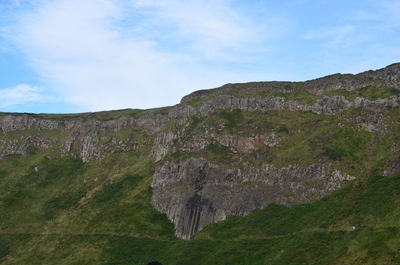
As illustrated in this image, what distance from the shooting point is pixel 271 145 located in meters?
146

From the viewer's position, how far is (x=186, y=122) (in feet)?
579

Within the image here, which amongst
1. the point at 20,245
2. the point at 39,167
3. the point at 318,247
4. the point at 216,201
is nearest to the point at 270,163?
the point at 216,201

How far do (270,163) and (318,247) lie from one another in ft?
147

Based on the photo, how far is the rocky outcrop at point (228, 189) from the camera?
126625mm

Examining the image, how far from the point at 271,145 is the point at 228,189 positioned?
2013 cm

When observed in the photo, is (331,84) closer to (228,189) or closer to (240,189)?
(240,189)

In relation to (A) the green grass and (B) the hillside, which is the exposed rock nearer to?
(B) the hillside

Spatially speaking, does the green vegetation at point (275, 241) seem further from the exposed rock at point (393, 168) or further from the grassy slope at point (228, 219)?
the exposed rock at point (393, 168)

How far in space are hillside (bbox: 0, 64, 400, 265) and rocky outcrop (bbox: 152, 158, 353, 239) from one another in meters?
0.35

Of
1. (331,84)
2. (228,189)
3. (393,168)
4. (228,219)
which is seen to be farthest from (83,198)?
(393,168)

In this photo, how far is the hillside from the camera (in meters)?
104

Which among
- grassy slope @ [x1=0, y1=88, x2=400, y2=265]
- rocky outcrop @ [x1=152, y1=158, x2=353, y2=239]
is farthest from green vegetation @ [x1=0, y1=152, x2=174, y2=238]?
rocky outcrop @ [x1=152, y1=158, x2=353, y2=239]

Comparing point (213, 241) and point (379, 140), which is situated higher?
point (379, 140)

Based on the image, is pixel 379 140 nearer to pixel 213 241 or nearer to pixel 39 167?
pixel 213 241
